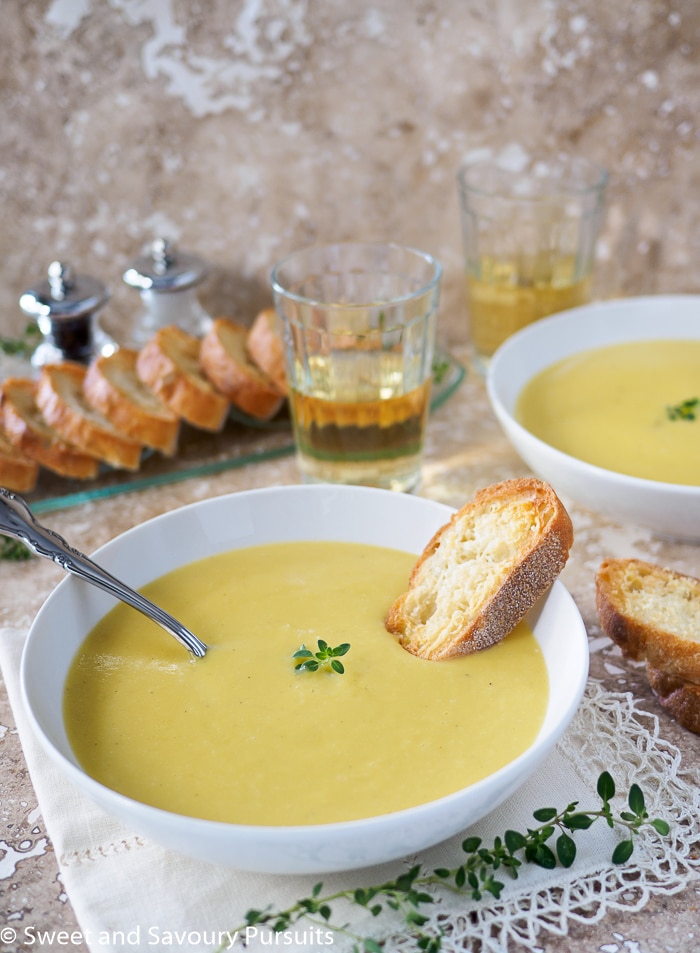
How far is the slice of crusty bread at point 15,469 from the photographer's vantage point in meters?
1.63

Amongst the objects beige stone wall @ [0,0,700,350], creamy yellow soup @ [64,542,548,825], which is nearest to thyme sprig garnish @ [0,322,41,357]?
beige stone wall @ [0,0,700,350]

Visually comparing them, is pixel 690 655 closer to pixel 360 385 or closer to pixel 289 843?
pixel 289 843

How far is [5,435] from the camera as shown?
1.68 metres

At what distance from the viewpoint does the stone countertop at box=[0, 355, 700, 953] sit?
3.16ft

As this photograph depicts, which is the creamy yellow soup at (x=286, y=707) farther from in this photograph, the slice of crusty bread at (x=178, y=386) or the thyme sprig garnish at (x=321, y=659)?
the slice of crusty bread at (x=178, y=386)

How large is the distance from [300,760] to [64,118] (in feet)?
4.39

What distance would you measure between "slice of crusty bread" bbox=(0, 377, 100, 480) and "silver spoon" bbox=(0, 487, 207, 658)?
1.29 ft

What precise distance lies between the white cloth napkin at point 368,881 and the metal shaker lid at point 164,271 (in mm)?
1006

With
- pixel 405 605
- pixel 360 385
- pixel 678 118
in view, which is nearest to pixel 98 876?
pixel 405 605

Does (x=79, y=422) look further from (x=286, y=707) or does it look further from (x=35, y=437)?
(x=286, y=707)

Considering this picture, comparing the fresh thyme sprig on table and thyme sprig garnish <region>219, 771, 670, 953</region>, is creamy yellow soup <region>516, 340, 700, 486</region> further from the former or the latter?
the fresh thyme sprig on table

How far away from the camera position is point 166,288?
6.17ft

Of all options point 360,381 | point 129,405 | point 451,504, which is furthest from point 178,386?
point 451,504

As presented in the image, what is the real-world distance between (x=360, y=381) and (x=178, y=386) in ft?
1.15
